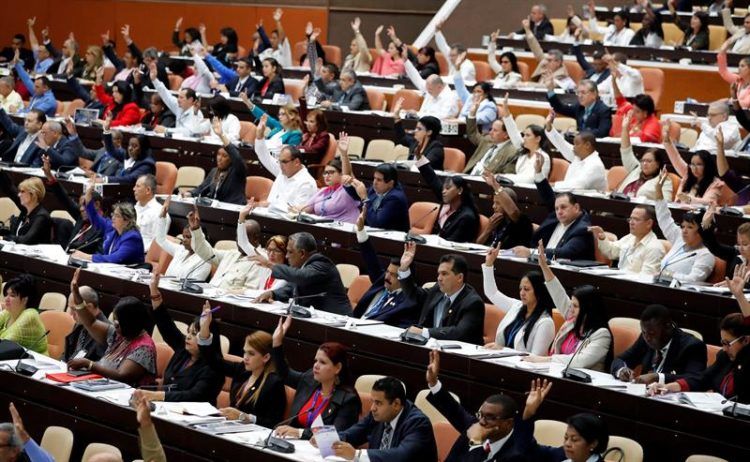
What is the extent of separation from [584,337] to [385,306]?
136 cm

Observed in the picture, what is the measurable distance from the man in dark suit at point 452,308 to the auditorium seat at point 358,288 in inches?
26.8

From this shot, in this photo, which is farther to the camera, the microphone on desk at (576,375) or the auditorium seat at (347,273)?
the auditorium seat at (347,273)

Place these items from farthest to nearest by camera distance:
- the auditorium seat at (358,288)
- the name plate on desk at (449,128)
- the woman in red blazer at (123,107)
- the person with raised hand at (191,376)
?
the woman in red blazer at (123,107), the name plate on desk at (449,128), the auditorium seat at (358,288), the person with raised hand at (191,376)

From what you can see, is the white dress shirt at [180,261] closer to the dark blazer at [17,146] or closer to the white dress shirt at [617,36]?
the dark blazer at [17,146]

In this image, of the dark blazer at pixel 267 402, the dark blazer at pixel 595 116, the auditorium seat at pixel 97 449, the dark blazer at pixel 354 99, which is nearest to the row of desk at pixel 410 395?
the auditorium seat at pixel 97 449

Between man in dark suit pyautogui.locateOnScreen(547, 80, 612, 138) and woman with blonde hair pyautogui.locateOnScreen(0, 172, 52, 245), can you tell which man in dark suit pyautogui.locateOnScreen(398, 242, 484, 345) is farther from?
man in dark suit pyautogui.locateOnScreen(547, 80, 612, 138)

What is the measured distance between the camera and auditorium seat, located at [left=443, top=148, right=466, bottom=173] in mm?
10312

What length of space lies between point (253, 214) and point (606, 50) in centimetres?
484

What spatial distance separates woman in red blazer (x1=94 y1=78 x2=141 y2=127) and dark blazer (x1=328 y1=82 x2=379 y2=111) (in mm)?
1902

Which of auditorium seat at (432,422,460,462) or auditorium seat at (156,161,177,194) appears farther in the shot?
auditorium seat at (156,161,177,194)

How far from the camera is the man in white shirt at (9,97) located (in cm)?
1340

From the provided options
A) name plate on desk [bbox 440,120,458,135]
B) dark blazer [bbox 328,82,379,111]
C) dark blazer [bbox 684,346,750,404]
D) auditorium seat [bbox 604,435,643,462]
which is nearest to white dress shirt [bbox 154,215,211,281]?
name plate on desk [bbox 440,120,458,135]

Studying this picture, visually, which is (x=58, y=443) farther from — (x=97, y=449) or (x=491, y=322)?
(x=491, y=322)

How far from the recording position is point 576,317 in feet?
21.6
